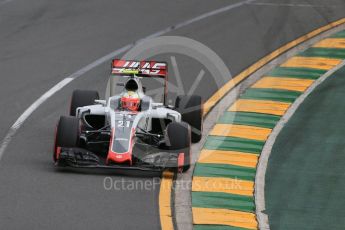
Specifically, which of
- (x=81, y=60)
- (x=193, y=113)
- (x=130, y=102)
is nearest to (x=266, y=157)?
(x=193, y=113)

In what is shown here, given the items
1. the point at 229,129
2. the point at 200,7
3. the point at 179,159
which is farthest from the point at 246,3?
the point at 179,159

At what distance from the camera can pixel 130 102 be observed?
1900cm

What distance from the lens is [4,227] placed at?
15.4 m

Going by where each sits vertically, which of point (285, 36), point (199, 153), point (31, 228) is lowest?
point (31, 228)

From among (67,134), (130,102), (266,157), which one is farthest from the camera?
(266,157)

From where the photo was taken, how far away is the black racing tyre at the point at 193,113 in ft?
65.4

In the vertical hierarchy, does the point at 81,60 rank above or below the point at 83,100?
above

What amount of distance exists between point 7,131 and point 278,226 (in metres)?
6.34

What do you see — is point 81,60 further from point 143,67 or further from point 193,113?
point 193,113

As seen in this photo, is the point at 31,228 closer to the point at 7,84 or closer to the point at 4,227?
the point at 4,227

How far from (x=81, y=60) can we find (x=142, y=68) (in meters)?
5.91

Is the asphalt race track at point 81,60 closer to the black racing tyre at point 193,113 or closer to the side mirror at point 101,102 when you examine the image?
the side mirror at point 101,102

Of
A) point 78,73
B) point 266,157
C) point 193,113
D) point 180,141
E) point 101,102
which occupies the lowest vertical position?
point 266,157

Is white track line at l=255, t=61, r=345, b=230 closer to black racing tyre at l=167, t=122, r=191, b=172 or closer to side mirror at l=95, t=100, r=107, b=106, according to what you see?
black racing tyre at l=167, t=122, r=191, b=172
